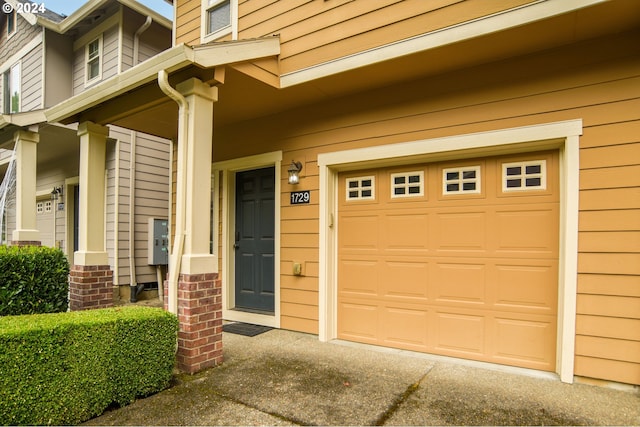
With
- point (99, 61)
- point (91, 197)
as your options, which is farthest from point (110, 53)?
point (91, 197)

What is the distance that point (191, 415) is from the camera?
2307 millimetres

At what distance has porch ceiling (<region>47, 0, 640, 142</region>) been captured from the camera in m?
2.64

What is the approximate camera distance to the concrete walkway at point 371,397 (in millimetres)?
2254

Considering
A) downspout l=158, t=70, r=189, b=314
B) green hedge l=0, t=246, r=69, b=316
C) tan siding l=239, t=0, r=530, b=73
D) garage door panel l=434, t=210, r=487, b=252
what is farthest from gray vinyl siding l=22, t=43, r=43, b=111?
garage door panel l=434, t=210, r=487, b=252

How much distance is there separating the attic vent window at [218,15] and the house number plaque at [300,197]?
93.8 inches

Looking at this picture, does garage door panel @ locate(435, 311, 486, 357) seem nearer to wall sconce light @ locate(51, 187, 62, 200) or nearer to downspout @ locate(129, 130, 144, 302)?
downspout @ locate(129, 130, 144, 302)

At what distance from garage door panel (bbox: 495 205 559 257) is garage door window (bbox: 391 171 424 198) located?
0.74 metres

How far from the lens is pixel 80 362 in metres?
2.26

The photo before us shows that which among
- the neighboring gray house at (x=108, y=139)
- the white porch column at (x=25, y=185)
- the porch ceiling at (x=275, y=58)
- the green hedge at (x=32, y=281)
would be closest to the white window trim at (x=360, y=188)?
the porch ceiling at (x=275, y=58)

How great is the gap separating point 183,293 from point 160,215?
4336mm

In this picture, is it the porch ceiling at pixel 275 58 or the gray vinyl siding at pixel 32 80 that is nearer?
the porch ceiling at pixel 275 58

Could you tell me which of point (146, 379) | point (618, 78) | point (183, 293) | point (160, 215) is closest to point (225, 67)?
point (183, 293)

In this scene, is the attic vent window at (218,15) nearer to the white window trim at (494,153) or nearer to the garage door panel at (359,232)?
the white window trim at (494,153)

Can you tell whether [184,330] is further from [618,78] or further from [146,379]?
[618,78]
